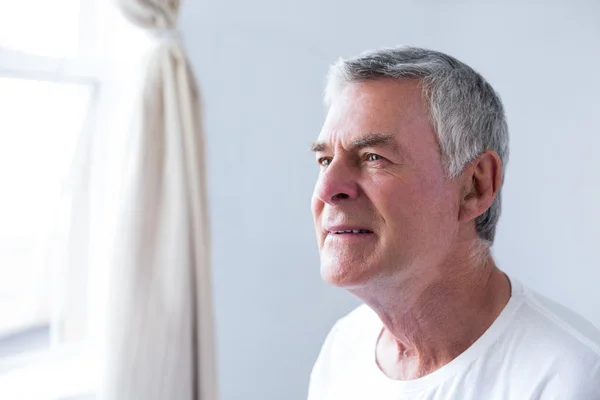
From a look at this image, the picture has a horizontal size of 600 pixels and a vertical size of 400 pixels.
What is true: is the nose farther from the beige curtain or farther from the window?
the window

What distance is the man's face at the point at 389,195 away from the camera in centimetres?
116

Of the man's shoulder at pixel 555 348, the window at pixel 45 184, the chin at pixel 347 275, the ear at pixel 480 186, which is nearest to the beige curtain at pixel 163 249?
the window at pixel 45 184

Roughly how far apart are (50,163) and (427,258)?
4.42 feet

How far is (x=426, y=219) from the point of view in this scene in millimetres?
1168

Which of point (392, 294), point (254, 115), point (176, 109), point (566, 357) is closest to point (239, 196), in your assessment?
point (254, 115)

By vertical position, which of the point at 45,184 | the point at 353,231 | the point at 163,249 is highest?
the point at 45,184

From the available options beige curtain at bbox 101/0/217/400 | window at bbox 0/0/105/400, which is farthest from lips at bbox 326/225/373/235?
window at bbox 0/0/105/400

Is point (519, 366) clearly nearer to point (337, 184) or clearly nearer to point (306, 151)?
point (337, 184)

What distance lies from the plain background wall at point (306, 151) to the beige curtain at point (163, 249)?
318 mm

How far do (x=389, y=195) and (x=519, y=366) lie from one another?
413 mm

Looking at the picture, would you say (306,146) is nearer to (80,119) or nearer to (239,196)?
(239,196)

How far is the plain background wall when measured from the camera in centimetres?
203

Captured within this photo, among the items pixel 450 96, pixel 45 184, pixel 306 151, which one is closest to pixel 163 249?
pixel 45 184

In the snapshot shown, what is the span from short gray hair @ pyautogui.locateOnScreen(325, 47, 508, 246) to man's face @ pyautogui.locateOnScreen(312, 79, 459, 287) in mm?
22
